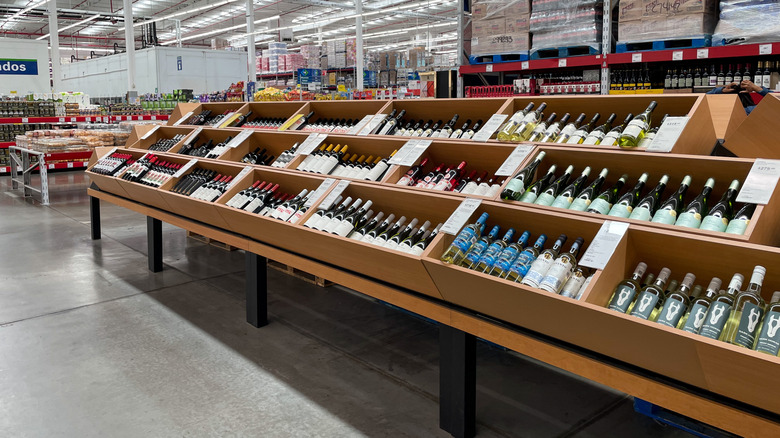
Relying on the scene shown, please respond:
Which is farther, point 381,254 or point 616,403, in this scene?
point 616,403

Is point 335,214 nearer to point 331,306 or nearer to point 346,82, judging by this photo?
point 331,306

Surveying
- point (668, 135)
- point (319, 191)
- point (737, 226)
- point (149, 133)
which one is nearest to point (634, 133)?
point (668, 135)

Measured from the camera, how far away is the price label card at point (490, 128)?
9.71 ft

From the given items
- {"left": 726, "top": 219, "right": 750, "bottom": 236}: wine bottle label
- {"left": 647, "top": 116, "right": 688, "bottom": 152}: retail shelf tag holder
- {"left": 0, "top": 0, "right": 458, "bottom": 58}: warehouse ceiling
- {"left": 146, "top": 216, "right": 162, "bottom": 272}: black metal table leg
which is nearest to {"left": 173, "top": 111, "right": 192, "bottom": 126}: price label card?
{"left": 146, "top": 216, "right": 162, "bottom": 272}: black metal table leg

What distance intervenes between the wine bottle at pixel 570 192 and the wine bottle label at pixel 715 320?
770mm

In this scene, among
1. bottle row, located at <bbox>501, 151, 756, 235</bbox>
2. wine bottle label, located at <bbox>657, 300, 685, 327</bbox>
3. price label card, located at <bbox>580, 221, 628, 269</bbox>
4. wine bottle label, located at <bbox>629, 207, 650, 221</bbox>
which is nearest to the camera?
wine bottle label, located at <bbox>657, 300, 685, 327</bbox>

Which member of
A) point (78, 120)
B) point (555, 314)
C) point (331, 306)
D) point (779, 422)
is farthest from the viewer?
point (78, 120)

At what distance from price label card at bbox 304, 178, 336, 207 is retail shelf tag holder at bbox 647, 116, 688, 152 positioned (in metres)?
1.74

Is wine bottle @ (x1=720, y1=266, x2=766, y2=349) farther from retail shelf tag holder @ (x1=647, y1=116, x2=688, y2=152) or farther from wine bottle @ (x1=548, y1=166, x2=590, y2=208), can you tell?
wine bottle @ (x1=548, y1=166, x2=590, y2=208)

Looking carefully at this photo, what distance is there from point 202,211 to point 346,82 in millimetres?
12009

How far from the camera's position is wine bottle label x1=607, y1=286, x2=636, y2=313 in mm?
1930

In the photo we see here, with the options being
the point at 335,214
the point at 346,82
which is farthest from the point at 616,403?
the point at 346,82

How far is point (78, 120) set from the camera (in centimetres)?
1195

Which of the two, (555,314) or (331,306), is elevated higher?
(555,314)
